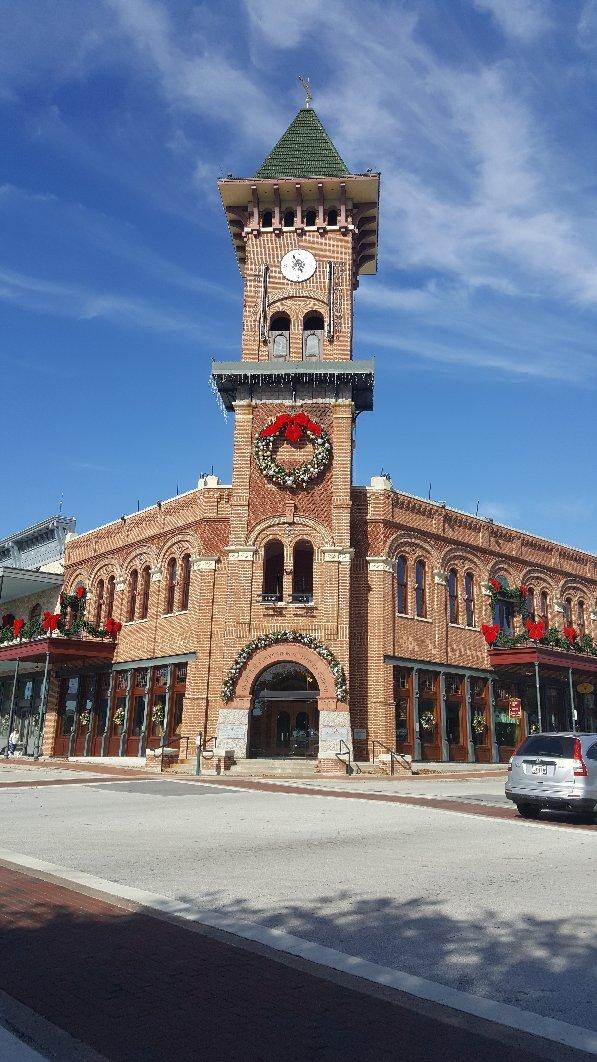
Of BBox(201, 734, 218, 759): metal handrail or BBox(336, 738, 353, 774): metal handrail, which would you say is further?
BBox(201, 734, 218, 759): metal handrail

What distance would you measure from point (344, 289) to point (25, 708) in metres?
25.8

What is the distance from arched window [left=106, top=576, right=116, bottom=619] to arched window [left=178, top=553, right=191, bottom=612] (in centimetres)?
556

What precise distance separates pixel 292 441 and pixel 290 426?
0.62m

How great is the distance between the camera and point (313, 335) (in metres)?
35.2

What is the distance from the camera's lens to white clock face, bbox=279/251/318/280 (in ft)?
118

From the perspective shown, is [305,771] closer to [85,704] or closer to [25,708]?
[85,704]

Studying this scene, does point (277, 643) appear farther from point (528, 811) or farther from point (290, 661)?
point (528, 811)

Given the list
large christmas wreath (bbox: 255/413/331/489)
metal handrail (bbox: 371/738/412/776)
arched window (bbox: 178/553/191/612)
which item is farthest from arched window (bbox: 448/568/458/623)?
arched window (bbox: 178/553/191/612)

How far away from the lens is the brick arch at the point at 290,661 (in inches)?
1138

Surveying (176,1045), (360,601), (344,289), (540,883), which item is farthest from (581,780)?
(344,289)

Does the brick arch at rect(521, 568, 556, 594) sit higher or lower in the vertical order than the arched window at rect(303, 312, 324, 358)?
lower

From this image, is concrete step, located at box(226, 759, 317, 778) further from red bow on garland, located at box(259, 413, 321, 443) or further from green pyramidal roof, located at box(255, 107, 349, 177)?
green pyramidal roof, located at box(255, 107, 349, 177)

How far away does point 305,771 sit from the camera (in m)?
27.5

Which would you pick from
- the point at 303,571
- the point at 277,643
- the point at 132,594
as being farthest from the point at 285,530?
the point at 132,594
